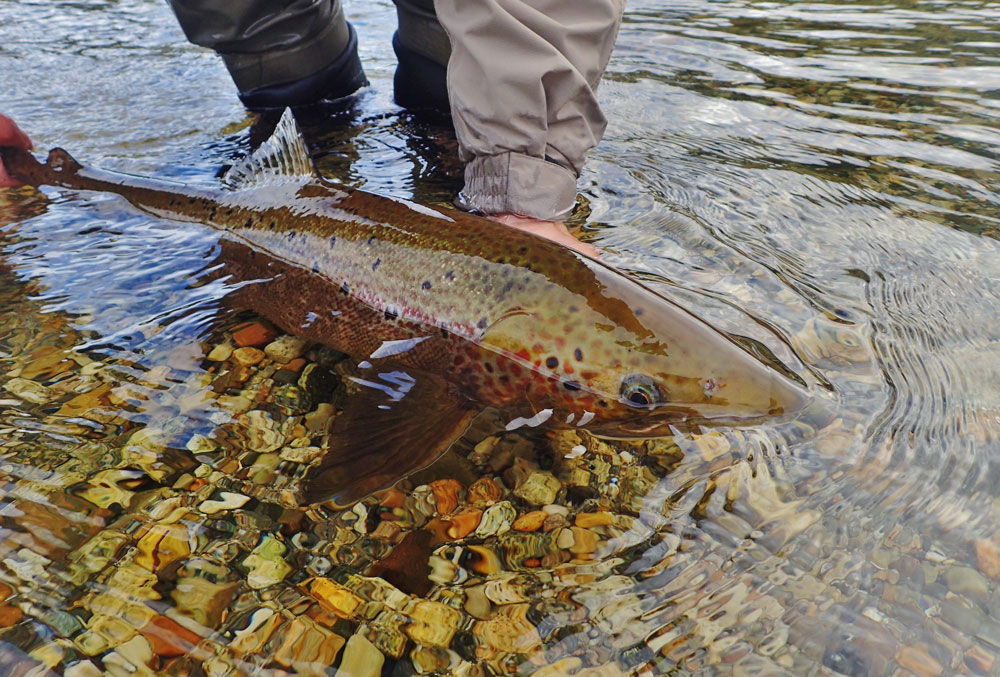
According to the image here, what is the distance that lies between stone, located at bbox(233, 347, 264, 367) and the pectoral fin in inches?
19.2

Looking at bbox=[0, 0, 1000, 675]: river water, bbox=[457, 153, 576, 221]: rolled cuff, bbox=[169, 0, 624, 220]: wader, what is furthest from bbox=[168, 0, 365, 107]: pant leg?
bbox=[457, 153, 576, 221]: rolled cuff

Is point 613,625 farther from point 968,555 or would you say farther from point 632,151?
point 632,151

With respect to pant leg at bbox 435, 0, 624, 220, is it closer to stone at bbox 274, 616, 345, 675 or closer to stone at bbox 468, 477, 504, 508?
stone at bbox 468, 477, 504, 508

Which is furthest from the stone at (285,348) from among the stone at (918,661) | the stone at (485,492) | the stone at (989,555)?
the stone at (989,555)

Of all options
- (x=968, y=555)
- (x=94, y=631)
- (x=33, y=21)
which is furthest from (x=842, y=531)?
(x=33, y=21)

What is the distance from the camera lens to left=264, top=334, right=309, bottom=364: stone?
2674 mm

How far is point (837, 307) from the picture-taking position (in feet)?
8.80

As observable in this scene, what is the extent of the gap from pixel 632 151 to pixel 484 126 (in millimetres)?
1462

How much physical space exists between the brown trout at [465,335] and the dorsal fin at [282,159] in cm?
16

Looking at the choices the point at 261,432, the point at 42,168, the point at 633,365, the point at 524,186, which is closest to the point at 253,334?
the point at 261,432

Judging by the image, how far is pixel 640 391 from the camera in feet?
6.77

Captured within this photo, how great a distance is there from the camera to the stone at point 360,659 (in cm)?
159

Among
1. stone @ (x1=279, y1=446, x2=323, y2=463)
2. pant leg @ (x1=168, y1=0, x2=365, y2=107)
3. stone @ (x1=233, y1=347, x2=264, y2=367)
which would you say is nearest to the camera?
stone @ (x1=279, y1=446, x2=323, y2=463)

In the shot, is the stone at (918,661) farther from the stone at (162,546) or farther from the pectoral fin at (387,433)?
the stone at (162,546)
